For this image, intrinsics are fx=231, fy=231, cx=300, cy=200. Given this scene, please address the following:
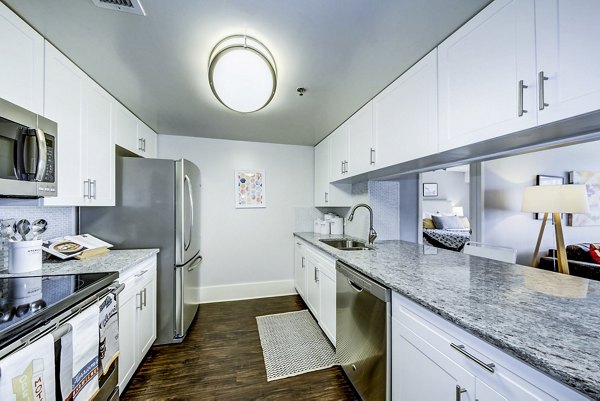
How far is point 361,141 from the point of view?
2252 mm

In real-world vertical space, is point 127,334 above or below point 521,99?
below

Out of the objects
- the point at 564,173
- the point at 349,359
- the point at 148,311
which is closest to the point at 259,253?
the point at 148,311

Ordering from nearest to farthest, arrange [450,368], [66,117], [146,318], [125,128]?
[450,368] → [66,117] → [146,318] → [125,128]

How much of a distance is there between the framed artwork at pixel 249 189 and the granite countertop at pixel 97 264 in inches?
64.9

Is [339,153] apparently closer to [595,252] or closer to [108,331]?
[595,252]

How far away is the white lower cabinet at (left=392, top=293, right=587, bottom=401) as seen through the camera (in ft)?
2.15

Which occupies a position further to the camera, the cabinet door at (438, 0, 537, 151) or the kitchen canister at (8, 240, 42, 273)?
the kitchen canister at (8, 240, 42, 273)

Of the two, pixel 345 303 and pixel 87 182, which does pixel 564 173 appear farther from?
pixel 87 182

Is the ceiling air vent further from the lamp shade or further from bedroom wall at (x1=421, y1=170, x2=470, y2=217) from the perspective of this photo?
bedroom wall at (x1=421, y1=170, x2=470, y2=217)

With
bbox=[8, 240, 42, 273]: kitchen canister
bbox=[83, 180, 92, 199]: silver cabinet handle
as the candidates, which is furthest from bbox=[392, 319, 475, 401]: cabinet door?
bbox=[83, 180, 92, 199]: silver cabinet handle

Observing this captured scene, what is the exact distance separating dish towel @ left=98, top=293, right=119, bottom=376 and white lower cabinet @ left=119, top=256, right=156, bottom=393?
0.82 ft

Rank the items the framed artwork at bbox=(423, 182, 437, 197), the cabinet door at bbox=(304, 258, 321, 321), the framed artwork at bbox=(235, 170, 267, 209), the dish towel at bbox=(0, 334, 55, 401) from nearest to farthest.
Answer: the dish towel at bbox=(0, 334, 55, 401)
the cabinet door at bbox=(304, 258, 321, 321)
the framed artwork at bbox=(235, 170, 267, 209)
the framed artwork at bbox=(423, 182, 437, 197)

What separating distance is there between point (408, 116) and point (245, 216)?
2631 millimetres

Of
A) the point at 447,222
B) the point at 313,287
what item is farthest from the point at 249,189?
the point at 447,222
